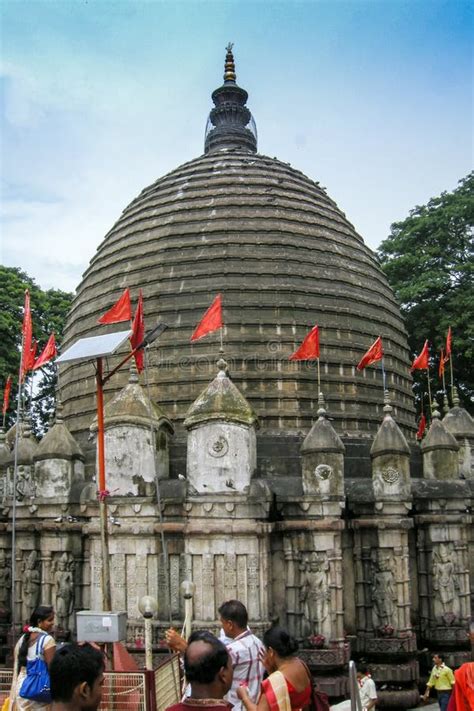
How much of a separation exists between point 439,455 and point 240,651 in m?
10.5

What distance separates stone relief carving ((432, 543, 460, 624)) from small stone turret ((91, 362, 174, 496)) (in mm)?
5791

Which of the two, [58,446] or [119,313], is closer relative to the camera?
[119,313]

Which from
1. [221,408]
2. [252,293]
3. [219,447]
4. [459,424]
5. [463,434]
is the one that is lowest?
[219,447]

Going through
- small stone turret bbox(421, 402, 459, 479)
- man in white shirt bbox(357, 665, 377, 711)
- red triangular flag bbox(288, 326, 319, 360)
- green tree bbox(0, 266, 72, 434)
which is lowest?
man in white shirt bbox(357, 665, 377, 711)

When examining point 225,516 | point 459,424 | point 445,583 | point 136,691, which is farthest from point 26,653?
point 459,424

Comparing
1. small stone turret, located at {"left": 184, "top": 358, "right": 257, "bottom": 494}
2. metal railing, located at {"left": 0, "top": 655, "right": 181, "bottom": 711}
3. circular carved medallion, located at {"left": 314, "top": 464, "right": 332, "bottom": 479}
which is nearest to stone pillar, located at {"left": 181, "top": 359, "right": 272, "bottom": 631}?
small stone turret, located at {"left": 184, "top": 358, "right": 257, "bottom": 494}

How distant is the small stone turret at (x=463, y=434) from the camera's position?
60.7 ft

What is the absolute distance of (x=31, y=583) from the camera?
14602 mm

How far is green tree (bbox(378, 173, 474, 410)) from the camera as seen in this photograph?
91.0 ft

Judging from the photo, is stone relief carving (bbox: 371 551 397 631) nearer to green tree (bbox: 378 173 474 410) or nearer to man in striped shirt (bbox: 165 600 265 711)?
man in striped shirt (bbox: 165 600 265 711)

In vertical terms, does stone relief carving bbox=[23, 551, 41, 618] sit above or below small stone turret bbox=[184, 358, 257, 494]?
below

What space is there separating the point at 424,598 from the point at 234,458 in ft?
16.0

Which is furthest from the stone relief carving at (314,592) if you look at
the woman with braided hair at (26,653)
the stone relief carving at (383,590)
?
the woman with braided hair at (26,653)

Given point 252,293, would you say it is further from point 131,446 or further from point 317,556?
point 317,556
